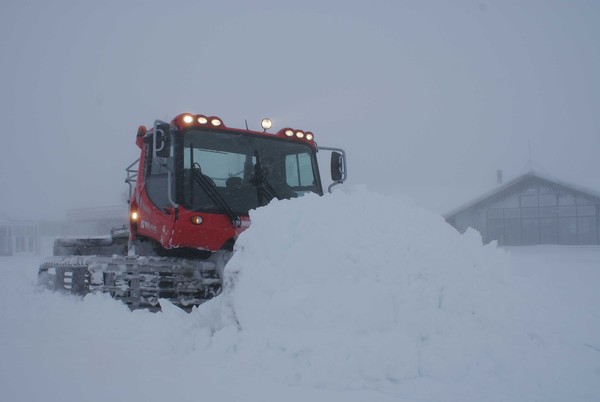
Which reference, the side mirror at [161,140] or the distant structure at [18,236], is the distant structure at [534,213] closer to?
the side mirror at [161,140]

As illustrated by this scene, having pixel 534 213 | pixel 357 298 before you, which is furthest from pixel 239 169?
pixel 534 213

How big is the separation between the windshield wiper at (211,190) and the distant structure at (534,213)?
24288 millimetres

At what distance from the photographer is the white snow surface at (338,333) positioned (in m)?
2.97

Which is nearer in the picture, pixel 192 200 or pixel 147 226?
pixel 192 200

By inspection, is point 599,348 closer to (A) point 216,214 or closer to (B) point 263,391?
(B) point 263,391

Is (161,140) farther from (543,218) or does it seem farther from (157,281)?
(543,218)

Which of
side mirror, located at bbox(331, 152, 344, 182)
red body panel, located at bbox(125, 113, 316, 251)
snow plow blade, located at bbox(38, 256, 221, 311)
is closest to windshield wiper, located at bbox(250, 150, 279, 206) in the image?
red body panel, located at bbox(125, 113, 316, 251)

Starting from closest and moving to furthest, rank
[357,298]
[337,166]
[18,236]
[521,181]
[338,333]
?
[338,333] → [357,298] → [337,166] → [521,181] → [18,236]

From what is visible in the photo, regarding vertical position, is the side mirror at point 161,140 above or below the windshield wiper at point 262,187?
above

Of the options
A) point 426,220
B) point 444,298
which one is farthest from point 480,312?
point 426,220

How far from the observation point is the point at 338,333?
325 cm

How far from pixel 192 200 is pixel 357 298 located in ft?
7.97

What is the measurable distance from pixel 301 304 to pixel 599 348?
2.42 m

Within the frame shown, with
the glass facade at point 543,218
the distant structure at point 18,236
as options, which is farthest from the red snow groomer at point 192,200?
the distant structure at point 18,236
